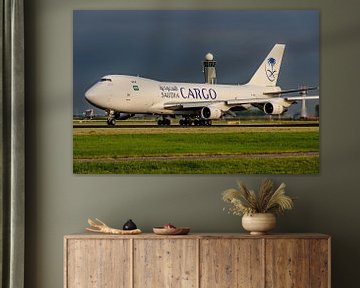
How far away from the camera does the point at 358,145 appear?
21.4ft

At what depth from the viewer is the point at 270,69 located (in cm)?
655

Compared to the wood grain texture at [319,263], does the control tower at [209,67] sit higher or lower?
higher

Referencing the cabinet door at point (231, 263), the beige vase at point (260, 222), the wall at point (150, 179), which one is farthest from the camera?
the wall at point (150, 179)

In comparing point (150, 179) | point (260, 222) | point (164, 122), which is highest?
point (164, 122)

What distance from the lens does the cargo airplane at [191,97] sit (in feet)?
21.6

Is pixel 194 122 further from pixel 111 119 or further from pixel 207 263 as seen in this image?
pixel 207 263

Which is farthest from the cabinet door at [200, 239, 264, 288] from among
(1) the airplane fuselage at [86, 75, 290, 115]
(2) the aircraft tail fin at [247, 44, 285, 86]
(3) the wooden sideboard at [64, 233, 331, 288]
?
(2) the aircraft tail fin at [247, 44, 285, 86]

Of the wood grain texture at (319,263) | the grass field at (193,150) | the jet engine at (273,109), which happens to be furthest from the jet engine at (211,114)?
the wood grain texture at (319,263)

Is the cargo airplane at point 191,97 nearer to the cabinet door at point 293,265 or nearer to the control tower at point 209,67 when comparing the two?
the control tower at point 209,67

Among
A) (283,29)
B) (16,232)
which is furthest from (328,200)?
(16,232)

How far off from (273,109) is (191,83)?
652 mm

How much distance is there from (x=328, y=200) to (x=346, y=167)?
11.0 inches

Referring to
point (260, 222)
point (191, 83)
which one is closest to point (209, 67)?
point (191, 83)

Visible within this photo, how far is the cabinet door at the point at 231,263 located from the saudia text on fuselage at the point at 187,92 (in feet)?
3.93
